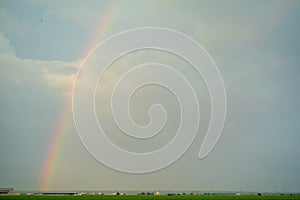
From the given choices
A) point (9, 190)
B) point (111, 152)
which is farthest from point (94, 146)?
point (9, 190)

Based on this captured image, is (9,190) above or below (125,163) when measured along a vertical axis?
above

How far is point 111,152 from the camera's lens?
26500 millimetres

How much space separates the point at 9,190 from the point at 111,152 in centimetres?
9190

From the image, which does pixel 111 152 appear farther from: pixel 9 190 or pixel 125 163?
pixel 9 190

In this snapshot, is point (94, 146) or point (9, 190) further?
point (9, 190)

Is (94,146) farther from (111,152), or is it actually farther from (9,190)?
(9,190)

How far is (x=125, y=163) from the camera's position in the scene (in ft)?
87.4

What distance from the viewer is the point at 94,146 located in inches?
1016

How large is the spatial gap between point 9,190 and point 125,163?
91973 millimetres

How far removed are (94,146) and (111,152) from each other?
53.5 inches

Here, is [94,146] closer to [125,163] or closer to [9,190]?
[125,163]

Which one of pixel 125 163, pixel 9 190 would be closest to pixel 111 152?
pixel 125 163

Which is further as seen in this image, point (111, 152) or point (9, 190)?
point (9, 190)
